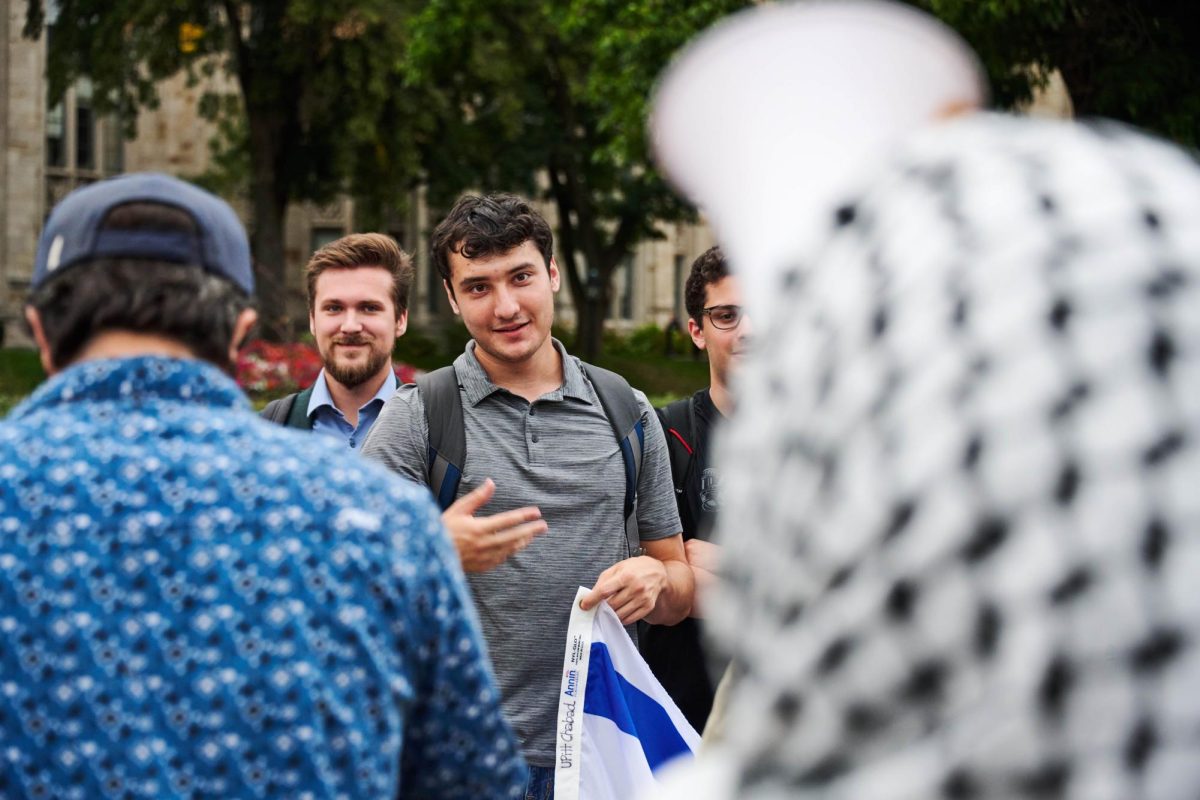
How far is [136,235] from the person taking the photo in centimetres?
163

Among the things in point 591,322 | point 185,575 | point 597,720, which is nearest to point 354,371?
point 597,720

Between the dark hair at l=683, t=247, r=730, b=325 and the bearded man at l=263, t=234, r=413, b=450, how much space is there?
38.8 inches

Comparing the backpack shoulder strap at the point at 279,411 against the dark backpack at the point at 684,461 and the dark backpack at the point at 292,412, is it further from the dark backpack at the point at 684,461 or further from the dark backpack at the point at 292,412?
the dark backpack at the point at 684,461

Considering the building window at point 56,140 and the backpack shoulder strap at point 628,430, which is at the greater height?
the building window at point 56,140

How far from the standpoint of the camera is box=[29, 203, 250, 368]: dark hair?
5.24 feet

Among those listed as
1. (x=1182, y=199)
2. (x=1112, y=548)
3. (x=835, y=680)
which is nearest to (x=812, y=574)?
(x=835, y=680)

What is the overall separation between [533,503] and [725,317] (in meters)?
1.11

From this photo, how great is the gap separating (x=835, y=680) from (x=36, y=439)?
3.44 ft

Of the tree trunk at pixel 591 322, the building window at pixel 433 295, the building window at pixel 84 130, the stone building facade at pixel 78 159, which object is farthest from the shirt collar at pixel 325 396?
the building window at pixel 84 130

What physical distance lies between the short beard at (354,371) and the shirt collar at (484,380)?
0.64 meters

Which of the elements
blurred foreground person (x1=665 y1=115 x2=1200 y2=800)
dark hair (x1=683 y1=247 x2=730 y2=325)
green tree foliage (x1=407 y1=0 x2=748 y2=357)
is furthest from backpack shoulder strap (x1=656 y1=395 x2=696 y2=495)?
green tree foliage (x1=407 y1=0 x2=748 y2=357)

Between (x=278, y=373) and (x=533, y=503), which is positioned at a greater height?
(x=533, y=503)

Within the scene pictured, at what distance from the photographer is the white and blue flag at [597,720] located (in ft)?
10.5

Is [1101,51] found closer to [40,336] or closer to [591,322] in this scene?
[40,336]
